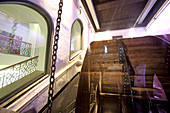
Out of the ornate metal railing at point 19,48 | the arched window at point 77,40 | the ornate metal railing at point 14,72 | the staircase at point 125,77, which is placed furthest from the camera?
the ornate metal railing at point 19,48

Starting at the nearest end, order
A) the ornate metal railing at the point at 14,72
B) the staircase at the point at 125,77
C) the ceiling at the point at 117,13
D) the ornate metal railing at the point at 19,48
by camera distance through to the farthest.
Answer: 1. the staircase at the point at 125,77
2. the ceiling at the point at 117,13
3. the ornate metal railing at the point at 14,72
4. the ornate metal railing at the point at 19,48

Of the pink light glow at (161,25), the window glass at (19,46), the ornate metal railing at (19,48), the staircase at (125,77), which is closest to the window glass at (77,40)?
the staircase at (125,77)

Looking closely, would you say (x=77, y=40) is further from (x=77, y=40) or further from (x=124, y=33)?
(x=124, y=33)

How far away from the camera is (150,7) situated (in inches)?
27.4

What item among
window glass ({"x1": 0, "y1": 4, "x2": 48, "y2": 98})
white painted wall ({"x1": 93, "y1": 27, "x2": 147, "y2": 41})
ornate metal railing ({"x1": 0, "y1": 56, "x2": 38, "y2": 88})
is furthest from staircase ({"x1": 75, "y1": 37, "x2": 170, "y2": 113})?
ornate metal railing ({"x1": 0, "y1": 56, "x2": 38, "y2": 88})

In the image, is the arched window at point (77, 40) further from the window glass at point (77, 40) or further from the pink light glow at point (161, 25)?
the pink light glow at point (161, 25)

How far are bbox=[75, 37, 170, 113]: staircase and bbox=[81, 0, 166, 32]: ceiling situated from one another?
180mm

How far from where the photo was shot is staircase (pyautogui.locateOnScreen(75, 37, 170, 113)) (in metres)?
0.63

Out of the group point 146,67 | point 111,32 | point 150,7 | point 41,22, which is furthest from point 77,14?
point 146,67

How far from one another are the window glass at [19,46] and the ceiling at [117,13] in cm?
76

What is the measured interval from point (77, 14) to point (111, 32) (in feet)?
2.14

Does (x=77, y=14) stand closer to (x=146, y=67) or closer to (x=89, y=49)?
(x=89, y=49)

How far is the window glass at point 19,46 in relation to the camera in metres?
1.01

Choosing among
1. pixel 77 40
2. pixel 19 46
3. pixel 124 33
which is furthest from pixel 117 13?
pixel 19 46
